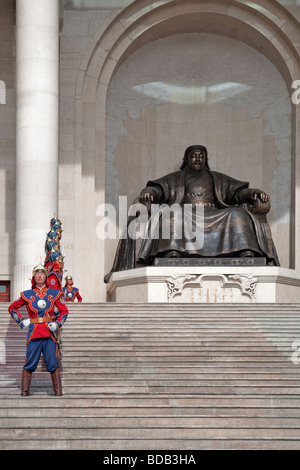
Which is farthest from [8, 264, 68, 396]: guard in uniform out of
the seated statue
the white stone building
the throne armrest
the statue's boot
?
the throne armrest

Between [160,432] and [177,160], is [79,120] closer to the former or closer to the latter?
[177,160]

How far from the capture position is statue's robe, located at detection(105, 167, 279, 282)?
57.2 ft

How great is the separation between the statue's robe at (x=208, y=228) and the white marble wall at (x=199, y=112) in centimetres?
152

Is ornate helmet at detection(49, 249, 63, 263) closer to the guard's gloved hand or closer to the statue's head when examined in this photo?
the guard's gloved hand

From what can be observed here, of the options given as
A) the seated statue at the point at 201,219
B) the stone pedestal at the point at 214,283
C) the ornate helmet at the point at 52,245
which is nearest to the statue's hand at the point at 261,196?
the seated statue at the point at 201,219

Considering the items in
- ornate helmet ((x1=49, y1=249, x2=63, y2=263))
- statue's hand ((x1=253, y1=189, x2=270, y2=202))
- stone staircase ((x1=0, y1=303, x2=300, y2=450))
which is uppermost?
statue's hand ((x1=253, y1=189, x2=270, y2=202))

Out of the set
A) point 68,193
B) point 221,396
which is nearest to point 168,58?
point 68,193

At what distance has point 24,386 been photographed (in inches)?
374

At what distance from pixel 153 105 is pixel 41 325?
11748 millimetres

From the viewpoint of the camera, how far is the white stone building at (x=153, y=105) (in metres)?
19.0

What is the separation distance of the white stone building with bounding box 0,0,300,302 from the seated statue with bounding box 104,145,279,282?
3.99 ft

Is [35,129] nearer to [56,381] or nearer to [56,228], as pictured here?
[56,228]

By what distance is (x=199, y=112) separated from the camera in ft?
68.3

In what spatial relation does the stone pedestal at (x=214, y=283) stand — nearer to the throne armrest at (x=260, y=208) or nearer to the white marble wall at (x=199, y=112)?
the throne armrest at (x=260, y=208)
